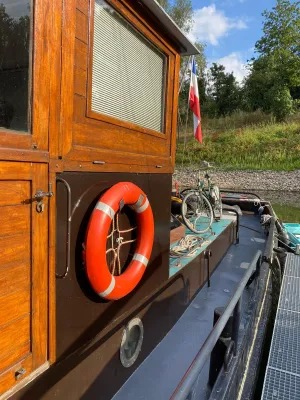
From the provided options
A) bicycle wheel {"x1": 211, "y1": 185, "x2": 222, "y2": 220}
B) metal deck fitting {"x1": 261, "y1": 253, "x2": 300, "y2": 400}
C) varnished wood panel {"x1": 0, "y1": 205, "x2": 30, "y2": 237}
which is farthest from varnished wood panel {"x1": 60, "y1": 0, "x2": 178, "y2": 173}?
bicycle wheel {"x1": 211, "y1": 185, "x2": 222, "y2": 220}

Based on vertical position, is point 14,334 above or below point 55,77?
below

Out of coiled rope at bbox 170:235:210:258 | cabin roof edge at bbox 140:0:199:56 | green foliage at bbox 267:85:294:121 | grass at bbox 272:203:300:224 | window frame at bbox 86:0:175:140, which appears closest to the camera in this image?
window frame at bbox 86:0:175:140

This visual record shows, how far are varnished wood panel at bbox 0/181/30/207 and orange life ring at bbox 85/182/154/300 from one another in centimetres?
39

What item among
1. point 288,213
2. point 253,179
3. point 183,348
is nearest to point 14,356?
point 183,348

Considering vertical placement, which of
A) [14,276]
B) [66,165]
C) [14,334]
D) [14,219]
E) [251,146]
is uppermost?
[251,146]

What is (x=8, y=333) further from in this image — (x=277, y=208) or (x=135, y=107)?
(x=277, y=208)

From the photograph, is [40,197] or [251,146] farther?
[251,146]

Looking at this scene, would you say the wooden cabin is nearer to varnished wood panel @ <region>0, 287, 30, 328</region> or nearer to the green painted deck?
varnished wood panel @ <region>0, 287, 30, 328</region>

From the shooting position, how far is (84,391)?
5.32ft

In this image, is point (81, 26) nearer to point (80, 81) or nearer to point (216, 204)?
point (80, 81)

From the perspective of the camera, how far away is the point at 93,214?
1.55 m

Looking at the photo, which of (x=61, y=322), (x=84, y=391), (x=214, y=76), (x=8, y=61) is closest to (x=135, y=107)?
(x=8, y=61)

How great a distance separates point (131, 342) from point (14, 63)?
174 cm

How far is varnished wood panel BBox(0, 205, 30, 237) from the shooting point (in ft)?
3.78
